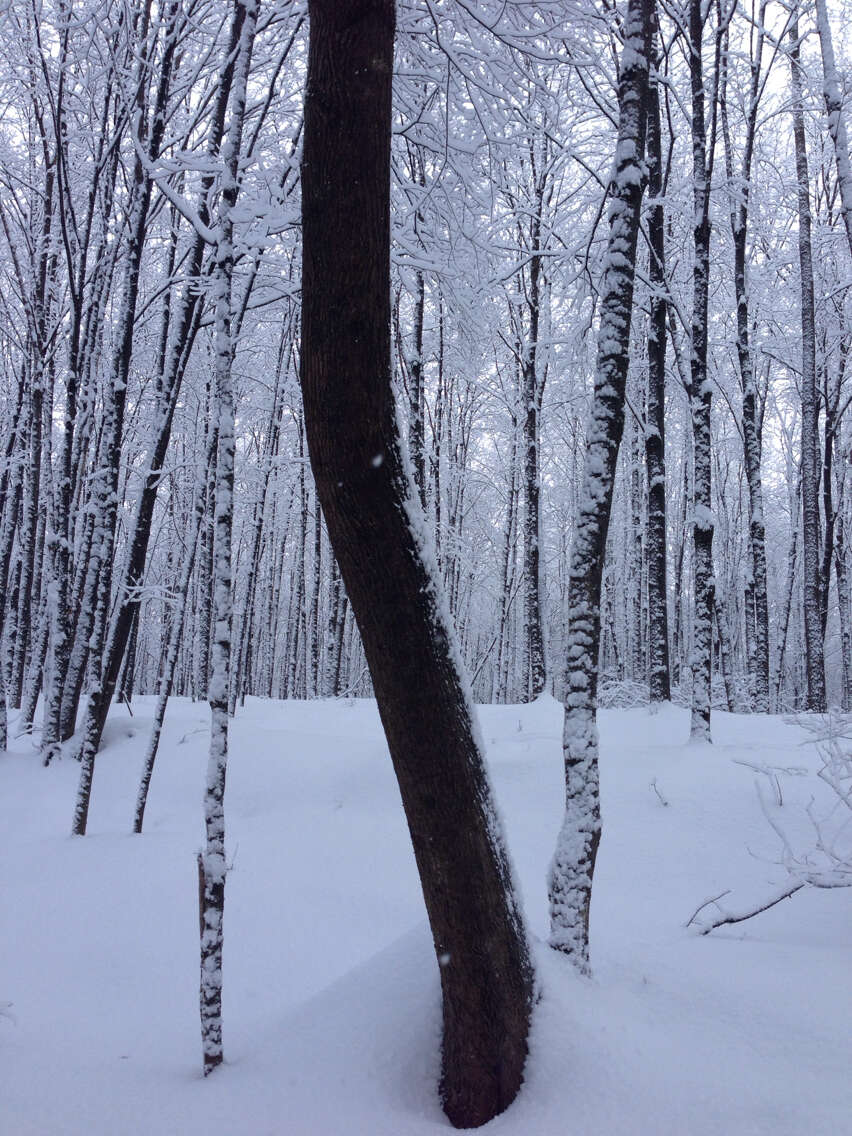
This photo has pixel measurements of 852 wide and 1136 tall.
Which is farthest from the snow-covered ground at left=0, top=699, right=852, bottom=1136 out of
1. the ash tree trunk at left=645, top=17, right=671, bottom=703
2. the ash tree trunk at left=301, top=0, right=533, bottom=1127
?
the ash tree trunk at left=645, top=17, right=671, bottom=703

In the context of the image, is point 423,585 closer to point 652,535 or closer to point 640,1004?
point 640,1004

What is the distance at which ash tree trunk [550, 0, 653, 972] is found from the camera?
9.78 ft

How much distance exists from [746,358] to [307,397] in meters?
10.6

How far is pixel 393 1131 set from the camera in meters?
2.26

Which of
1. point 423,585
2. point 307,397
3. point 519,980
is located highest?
point 307,397

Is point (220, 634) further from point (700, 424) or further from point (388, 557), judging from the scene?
point (700, 424)

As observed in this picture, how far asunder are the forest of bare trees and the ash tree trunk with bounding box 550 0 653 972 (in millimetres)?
17

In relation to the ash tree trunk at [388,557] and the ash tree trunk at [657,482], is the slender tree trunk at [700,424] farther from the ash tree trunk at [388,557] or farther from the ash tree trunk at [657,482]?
the ash tree trunk at [388,557]

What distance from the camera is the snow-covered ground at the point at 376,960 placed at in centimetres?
234

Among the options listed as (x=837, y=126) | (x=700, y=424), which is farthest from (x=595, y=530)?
(x=837, y=126)

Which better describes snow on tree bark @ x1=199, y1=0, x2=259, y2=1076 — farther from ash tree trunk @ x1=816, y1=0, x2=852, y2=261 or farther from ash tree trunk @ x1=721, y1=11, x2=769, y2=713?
ash tree trunk @ x1=721, y1=11, x2=769, y2=713

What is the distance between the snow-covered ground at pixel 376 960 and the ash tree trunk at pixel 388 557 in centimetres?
24

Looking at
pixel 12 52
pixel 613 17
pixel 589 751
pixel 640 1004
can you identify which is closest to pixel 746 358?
pixel 613 17

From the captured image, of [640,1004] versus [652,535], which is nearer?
[640,1004]
